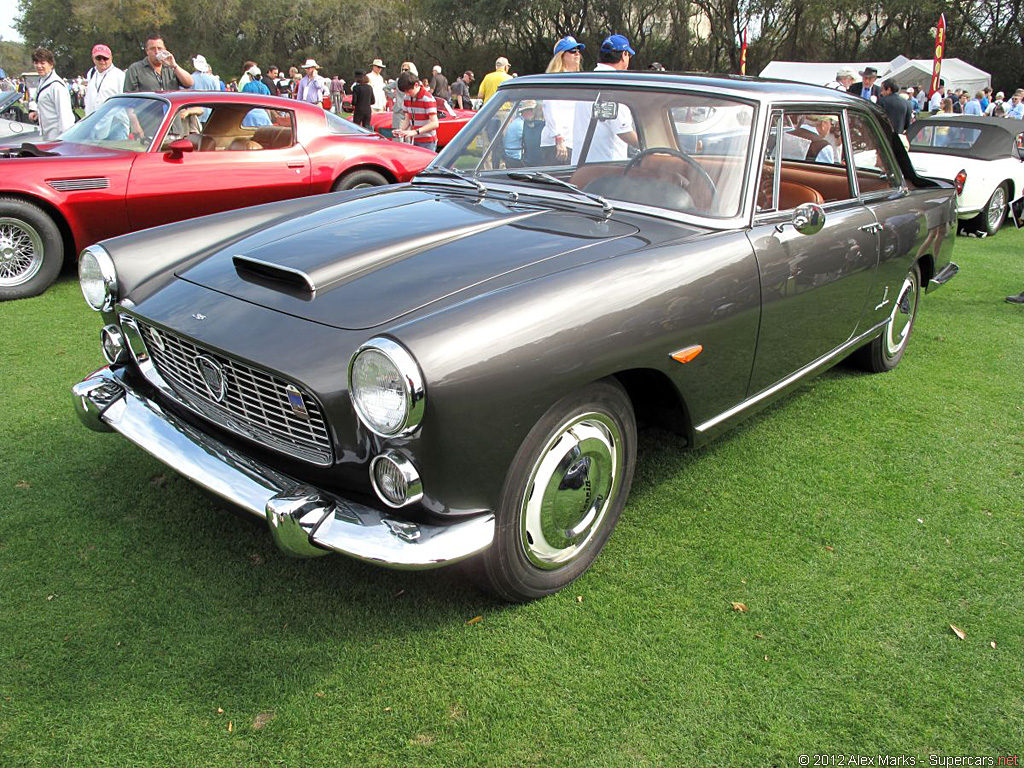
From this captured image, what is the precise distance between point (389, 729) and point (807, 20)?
53891mm

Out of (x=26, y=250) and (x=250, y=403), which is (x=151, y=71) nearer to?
(x=26, y=250)

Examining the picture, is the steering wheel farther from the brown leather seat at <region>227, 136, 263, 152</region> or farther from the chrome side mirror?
the brown leather seat at <region>227, 136, 263, 152</region>

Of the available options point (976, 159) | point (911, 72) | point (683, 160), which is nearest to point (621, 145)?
point (683, 160)

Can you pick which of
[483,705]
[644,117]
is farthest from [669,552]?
[644,117]

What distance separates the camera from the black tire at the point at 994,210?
371 inches

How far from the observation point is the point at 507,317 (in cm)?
222

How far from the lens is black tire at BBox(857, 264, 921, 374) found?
14.9ft

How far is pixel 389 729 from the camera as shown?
2.12 meters

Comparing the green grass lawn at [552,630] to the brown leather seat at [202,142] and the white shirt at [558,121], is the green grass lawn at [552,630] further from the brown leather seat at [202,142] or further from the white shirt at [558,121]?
the brown leather seat at [202,142]

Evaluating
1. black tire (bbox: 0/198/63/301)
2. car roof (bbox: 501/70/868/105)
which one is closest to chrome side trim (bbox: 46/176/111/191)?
black tire (bbox: 0/198/63/301)

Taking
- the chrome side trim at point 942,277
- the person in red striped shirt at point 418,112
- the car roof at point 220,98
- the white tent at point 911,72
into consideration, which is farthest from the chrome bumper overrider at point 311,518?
the white tent at point 911,72

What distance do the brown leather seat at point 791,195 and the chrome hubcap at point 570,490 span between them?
139 centimetres

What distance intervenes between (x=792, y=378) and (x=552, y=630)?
1.70 metres

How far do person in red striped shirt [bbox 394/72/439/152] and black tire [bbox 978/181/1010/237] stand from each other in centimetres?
676
